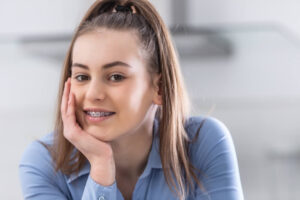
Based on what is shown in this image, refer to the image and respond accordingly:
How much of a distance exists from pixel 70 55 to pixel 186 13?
1484mm

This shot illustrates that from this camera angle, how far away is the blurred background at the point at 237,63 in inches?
95.4

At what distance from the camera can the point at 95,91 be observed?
3.23 feet

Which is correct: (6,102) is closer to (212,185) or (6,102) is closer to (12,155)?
(12,155)

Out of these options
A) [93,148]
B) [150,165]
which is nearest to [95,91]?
[93,148]

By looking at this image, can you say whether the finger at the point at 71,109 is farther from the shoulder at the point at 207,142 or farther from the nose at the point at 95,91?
the shoulder at the point at 207,142

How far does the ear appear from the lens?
3.61ft

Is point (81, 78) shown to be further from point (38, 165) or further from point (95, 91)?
point (38, 165)

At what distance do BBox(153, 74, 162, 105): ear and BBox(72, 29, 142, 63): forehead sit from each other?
3.1 inches

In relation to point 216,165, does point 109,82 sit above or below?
above

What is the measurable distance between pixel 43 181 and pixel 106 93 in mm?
275

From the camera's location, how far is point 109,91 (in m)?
1.00

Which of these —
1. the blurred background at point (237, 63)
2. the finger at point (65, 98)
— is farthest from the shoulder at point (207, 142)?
the blurred background at point (237, 63)

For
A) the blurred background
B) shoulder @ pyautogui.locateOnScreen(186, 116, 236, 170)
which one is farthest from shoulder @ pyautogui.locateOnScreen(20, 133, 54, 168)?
→ the blurred background

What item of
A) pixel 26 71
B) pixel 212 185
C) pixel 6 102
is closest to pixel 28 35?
pixel 26 71
